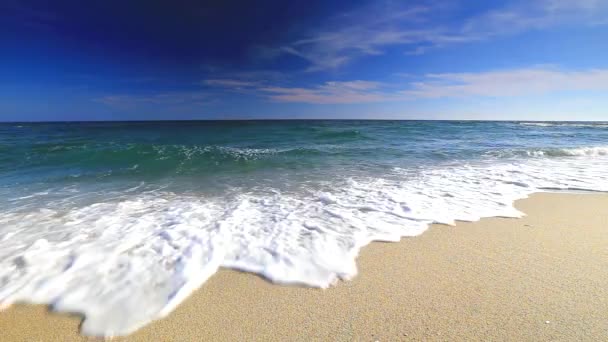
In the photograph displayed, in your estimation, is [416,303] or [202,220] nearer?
[416,303]

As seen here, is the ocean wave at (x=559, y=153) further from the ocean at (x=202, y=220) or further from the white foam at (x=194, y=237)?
the white foam at (x=194, y=237)

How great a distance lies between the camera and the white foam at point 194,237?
7.97 feet

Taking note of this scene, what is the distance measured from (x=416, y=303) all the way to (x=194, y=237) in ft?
8.70

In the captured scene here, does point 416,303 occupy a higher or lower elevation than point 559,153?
lower

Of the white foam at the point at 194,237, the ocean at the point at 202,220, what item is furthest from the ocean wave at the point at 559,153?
the white foam at the point at 194,237

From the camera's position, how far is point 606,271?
262cm

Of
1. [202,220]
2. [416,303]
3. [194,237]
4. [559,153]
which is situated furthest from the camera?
[559,153]

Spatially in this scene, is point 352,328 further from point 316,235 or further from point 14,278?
point 14,278

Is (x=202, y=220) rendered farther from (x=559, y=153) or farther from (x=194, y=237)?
(x=559, y=153)

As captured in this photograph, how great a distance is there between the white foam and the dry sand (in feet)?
0.55

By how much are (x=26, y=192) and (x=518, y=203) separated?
9.61 metres

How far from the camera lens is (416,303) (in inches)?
88.0

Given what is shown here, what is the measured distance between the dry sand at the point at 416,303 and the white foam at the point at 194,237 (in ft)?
0.55

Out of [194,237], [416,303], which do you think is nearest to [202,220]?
[194,237]
